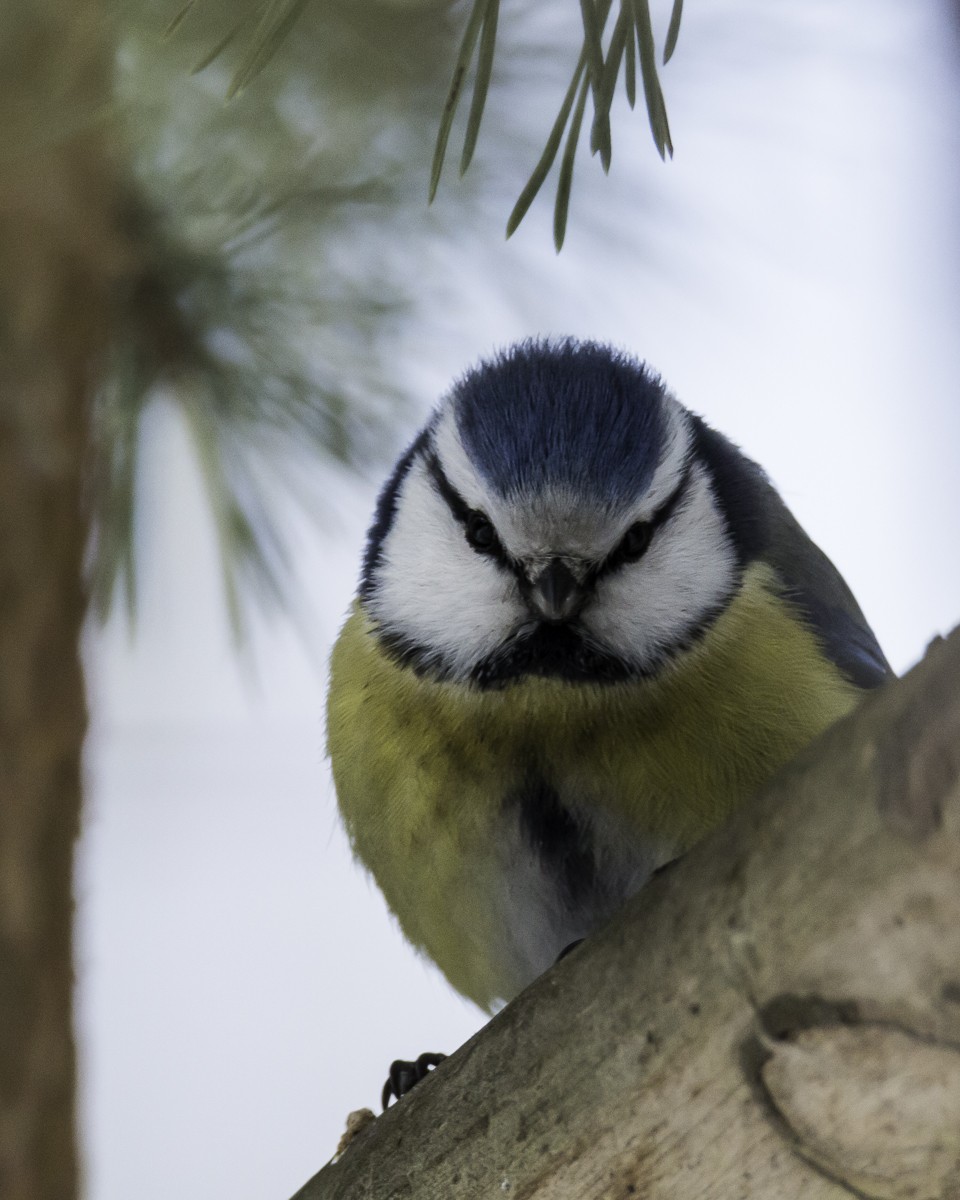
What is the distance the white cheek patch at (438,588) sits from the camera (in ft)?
2.64

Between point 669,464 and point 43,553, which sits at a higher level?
point 43,553

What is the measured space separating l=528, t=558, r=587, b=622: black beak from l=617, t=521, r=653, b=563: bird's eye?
45mm

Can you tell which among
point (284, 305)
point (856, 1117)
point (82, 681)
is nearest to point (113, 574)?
point (82, 681)

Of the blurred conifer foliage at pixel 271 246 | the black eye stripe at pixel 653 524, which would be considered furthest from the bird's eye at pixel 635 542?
the blurred conifer foliage at pixel 271 246

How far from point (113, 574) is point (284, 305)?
277 mm

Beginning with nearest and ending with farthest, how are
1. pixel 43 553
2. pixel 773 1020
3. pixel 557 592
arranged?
pixel 773 1020 → pixel 557 592 → pixel 43 553

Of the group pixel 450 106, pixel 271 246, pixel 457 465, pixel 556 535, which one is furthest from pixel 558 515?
pixel 271 246

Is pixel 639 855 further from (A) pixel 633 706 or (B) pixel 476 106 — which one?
(B) pixel 476 106

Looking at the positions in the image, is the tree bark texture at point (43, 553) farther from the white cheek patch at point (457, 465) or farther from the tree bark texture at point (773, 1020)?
the tree bark texture at point (773, 1020)

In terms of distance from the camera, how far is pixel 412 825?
32.0 inches

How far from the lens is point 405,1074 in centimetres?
91

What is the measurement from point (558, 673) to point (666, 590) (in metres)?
0.08

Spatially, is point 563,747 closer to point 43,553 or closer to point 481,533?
point 481,533

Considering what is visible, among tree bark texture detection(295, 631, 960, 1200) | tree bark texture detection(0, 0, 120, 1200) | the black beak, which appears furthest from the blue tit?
tree bark texture detection(0, 0, 120, 1200)
